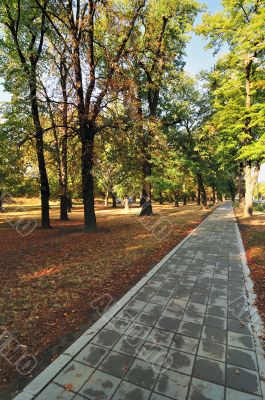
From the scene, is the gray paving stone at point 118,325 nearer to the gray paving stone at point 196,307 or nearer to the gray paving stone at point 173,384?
the gray paving stone at point 173,384

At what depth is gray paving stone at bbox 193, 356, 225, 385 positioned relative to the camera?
10.4ft

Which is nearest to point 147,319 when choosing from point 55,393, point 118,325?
point 118,325

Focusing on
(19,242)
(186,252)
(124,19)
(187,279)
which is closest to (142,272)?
(187,279)

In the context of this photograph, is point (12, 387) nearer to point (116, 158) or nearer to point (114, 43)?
point (116, 158)

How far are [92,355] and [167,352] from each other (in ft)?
3.71

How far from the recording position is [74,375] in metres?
3.21

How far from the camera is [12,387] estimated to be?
305 cm

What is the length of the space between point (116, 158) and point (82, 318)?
1031 centimetres

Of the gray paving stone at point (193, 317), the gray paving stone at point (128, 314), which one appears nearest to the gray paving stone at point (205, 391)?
the gray paving stone at point (193, 317)

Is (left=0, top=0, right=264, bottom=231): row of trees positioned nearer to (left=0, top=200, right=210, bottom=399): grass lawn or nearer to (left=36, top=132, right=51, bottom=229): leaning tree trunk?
(left=36, top=132, right=51, bottom=229): leaning tree trunk

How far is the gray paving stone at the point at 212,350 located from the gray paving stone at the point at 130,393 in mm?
1125

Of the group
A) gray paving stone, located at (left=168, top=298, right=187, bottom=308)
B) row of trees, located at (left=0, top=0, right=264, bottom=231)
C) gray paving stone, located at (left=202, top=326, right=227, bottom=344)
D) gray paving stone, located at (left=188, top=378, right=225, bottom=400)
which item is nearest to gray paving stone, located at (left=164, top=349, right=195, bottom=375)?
gray paving stone, located at (left=188, top=378, right=225, bottom=400)

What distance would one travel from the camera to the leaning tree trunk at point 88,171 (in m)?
11.8

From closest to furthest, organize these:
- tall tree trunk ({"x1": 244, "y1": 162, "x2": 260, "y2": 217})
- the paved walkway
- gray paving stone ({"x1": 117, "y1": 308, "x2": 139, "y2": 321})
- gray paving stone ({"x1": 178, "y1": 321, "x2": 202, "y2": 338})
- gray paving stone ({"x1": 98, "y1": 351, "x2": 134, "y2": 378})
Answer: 1. the paved walkway
2. gray paving stone ({"x1": 98, "y1": 351, "x2": 134, "y2": 378})
3. gray paving stone ({"x1": 178, "y1": 321, "x2": 202, "y2": 338})
4. gray paving stone ({"x1": 117, "y1": 308, "x2": 139, "y2": 321})
5. tall tree trunk ({"x1": 244, "y1": 162, "x2": 260, "y2": 217})
